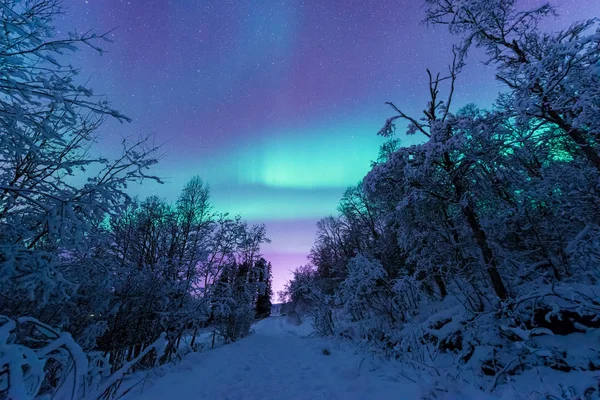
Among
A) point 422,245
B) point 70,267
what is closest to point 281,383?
point 70,267

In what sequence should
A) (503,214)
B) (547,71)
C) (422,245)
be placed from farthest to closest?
1. (422,245)
2. (503,214)
3. (547,71)

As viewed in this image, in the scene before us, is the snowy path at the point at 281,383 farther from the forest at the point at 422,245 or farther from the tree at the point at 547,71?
the tree at the point at 547,71

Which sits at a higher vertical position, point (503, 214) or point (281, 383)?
point (503, 214)

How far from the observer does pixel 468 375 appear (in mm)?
4570

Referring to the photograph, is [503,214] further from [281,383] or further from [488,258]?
[281,383]

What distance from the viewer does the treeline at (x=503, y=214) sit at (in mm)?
4273

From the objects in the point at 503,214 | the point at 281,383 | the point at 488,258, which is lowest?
the point at 281,383

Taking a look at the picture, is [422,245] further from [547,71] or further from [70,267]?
[70,267]

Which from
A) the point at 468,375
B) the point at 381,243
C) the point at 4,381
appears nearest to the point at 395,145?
the point at 381,243

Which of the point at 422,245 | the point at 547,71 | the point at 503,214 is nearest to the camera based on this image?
the point at 547,71

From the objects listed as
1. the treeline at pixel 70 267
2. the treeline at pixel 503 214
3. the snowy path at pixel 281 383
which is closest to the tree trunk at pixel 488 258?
the treeline at pixel 503 214

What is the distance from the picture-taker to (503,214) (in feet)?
25.3

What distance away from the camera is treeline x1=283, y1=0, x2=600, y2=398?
14.0ft

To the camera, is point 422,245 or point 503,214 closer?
point 503,214
